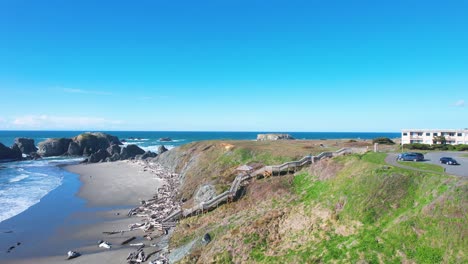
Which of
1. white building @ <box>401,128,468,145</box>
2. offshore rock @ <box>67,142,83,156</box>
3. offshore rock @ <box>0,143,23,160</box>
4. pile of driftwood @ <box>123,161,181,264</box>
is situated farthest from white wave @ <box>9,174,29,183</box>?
white building @ <box>401,128,468,145</box>

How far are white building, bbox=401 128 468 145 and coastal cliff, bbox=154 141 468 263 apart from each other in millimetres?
37186

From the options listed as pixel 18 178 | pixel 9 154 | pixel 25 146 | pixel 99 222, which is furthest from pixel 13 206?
pixel 25 146

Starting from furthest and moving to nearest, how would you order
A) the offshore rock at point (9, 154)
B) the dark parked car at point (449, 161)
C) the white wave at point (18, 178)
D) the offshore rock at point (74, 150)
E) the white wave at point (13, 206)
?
the offshore rock at point (74, 150) < the offshore rock at point (9, 154) < the white wave at point (18, 178) < the white wave at point (13, 206) < the dark parked car at point (449, 161)

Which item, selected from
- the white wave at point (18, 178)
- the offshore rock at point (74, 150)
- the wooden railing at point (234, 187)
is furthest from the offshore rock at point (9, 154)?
the wooden railing at point (234, 187)

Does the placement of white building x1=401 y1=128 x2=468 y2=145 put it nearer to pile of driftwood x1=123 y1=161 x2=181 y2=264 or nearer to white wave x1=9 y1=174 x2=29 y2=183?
pile of driftwood x1=123 y1=161 x2=181 y2=264

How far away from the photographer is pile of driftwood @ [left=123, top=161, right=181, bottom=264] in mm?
24859

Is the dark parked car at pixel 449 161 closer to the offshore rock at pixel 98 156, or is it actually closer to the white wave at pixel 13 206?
the white wave at pixel 13 206

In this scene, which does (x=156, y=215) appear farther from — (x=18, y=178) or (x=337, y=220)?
(x=18, y=178)

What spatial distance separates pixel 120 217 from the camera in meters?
36.5

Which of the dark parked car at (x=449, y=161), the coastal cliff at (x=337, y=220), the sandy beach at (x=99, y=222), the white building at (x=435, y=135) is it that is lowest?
the sandy beach at (x=99, y=222)

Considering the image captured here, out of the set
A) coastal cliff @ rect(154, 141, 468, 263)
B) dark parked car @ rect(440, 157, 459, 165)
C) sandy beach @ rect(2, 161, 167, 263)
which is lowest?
sandy beach @ rect(2, 161, 167, 263)

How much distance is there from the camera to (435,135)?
5912cm

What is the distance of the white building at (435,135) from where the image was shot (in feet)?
189

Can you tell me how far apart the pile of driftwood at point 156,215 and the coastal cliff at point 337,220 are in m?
1.52
